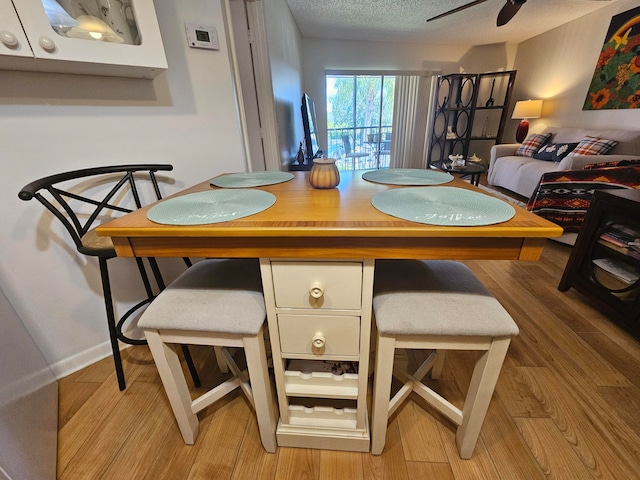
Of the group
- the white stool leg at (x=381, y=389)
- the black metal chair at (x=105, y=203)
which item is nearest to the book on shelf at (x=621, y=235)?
the white stool leg at (x=381, y=389)

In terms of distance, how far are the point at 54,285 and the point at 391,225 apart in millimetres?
1413

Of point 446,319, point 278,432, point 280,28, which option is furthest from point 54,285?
point 280,28

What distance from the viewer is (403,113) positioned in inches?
191

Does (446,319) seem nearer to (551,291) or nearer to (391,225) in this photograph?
(391,225)

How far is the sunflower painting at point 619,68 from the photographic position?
2.95m

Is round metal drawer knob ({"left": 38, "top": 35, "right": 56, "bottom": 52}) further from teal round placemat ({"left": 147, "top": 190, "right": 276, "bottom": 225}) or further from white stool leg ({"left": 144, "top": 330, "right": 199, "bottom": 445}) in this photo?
white stool leg ({"left": 144, "top": 330, "right": 199, "bottom": 445})

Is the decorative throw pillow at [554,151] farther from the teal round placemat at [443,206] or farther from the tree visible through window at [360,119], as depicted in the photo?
the teal round placemat at [443,206]

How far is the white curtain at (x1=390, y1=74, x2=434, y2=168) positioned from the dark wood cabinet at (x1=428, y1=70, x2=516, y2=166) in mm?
152

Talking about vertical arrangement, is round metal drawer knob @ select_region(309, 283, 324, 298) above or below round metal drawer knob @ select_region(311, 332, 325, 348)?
above

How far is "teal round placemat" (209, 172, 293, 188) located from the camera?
0.98m

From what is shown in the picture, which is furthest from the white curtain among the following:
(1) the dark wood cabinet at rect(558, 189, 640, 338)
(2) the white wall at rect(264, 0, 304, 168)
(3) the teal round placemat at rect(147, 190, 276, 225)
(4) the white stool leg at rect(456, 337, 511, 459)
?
(4) the white stool leg at rect(456, 337, 511, 459)

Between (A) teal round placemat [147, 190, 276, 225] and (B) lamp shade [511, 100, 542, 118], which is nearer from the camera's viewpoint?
(A) teal round placemat [147, 190, 276, 225]

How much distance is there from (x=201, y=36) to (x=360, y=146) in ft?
14.0

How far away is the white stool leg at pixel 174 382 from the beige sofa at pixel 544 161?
11.9 ft
